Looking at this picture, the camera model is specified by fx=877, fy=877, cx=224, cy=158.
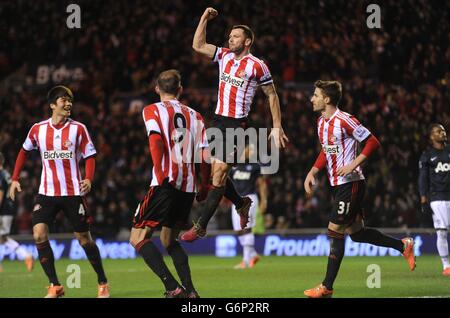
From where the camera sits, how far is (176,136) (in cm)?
871

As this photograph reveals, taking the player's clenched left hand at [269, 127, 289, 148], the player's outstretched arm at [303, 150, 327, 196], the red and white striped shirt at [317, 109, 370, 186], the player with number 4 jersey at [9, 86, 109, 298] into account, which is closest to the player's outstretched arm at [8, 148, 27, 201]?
the player with number 4 jersey at [9, 86, 109, 298]

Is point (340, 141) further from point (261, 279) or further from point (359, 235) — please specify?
point (261, 279)

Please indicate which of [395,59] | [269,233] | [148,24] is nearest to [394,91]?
[395,59]

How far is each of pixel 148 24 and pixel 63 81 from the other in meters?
2.98

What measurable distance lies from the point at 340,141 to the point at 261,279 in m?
3.96

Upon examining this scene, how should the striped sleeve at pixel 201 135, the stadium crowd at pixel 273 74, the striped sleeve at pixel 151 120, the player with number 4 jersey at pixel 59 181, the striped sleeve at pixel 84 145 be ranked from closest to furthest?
the striped sleeve at pixel 151 120
the striped sleeve at pixel 201 135
the player with number 4 jersey at pixel 59 181
the striped sleeve at pixel 84 145
the stadium crowd at pixel 273 74

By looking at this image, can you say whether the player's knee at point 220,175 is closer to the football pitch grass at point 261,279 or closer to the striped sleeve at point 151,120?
the striped sleeve at point 151,120

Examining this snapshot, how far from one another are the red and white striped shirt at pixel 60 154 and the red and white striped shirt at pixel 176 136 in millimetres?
2066

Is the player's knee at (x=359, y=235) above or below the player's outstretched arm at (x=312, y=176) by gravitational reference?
below

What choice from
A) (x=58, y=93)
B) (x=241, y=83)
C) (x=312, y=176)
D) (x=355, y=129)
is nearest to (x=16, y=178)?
(x=58, y=93)

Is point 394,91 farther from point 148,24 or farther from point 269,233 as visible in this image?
point 148,24

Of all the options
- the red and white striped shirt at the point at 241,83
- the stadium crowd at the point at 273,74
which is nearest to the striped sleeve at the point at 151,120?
the red and white striped shirt at the point at 241,83

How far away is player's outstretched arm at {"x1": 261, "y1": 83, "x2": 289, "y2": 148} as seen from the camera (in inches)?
365

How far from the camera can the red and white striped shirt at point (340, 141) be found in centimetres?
970
